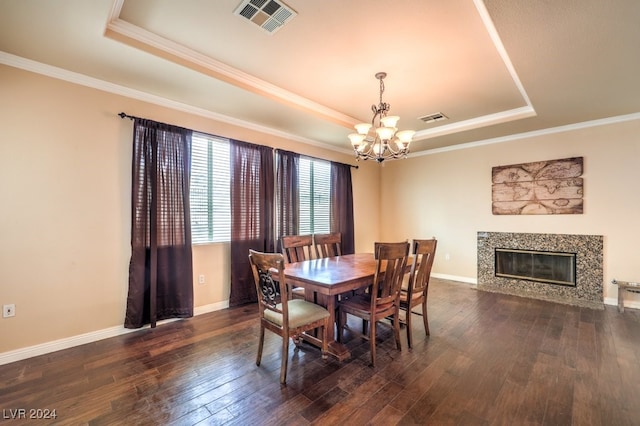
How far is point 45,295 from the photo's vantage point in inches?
102

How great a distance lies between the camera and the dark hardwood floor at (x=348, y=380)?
1.78 m

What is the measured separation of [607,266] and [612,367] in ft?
8.03

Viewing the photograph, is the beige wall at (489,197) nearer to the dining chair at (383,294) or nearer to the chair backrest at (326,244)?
the chair backrest at (326,244)

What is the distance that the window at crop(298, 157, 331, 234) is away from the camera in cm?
492

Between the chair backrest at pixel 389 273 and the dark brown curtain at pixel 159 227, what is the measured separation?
2304 millimetres

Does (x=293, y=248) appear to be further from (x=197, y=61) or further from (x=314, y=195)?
(x=197, y=61)

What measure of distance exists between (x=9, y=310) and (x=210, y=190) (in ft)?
6.98

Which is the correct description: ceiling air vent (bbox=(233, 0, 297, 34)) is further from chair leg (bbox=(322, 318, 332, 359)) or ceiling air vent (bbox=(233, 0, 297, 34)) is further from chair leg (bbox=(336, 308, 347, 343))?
chair leg (bbox=(336, 308, 347, 343))

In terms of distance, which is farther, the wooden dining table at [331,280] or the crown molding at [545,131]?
the crown molding at [545,131]

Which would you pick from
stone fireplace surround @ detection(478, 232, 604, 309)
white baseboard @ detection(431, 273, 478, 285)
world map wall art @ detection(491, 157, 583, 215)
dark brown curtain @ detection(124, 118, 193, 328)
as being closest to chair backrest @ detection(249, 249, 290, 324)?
dark brown curtain @ detection(124, 118, 193, 328)

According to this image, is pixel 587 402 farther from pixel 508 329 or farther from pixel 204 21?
pixel 204 21

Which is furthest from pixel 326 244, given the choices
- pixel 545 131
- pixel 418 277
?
pixel 545 131

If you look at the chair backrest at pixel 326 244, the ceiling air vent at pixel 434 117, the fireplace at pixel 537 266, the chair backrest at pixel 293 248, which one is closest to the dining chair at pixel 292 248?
the chair backrest at pixel 293 248

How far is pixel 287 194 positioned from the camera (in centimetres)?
450
